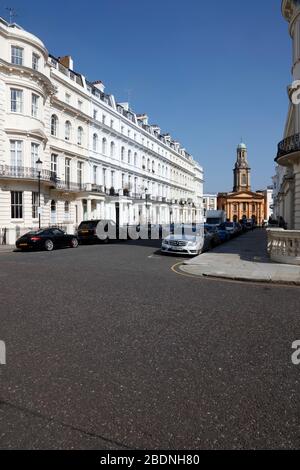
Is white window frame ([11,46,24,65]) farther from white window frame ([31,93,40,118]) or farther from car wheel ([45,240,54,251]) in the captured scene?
car wheel ([45,240,54,251])

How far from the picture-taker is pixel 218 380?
3.59 metres

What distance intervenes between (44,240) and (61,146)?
15940 millimetres

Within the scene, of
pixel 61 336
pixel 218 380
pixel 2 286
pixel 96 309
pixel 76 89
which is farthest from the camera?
pixel 76 89

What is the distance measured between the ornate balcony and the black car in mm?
13389

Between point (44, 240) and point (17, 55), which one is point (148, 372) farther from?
point (17, 55)

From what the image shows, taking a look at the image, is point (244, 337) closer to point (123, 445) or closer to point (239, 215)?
point (123, 445)

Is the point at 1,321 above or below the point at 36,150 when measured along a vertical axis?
below

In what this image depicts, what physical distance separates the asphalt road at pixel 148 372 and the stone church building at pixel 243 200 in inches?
4832

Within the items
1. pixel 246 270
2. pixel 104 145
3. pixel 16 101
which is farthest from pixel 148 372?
pixel 104 145

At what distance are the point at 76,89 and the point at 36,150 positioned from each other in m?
11.0

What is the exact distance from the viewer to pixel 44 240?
1889 centimetres
